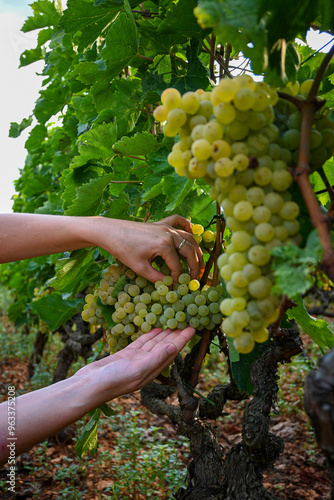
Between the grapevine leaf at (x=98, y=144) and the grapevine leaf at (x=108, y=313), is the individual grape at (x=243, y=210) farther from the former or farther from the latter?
the grapevine leaf at (x=98, y=144)

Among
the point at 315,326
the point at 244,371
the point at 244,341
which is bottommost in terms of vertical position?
the point at 244,371

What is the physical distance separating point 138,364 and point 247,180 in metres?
0.69

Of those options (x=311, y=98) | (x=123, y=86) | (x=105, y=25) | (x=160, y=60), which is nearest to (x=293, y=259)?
(x=311, y=98)

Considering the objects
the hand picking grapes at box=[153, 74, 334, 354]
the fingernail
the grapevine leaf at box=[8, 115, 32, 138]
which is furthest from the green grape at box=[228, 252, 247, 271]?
the grapevine leaf at box=[8, 115, 32, 138]

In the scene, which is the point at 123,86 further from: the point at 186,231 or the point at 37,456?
the point at 37,456

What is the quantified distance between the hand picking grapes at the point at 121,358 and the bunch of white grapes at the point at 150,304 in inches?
0.8

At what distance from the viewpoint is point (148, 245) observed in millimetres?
1204

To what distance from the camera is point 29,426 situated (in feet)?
3.82

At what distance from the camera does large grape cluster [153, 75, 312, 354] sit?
0.63 meters

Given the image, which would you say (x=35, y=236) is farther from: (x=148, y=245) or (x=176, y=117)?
(x=176, y=117)

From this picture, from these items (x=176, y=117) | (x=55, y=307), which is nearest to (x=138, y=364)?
(x=176, y=117)

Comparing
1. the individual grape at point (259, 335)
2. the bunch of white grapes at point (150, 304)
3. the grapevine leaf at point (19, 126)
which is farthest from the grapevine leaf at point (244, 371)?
the grapevine leaf at point (19, 126)

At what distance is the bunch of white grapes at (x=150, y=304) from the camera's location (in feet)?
Answer: 3.99

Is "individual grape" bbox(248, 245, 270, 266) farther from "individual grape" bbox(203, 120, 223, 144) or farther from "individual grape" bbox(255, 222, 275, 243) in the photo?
"individual grape" bbox(203, 120, 223, 144)
